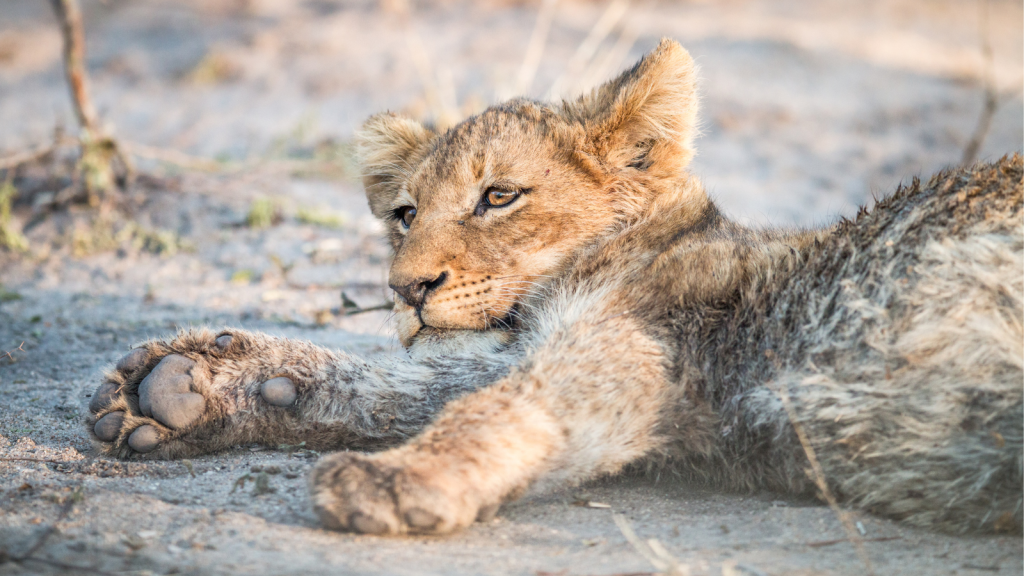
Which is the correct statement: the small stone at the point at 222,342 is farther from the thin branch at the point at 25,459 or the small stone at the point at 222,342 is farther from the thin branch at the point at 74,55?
the thin branch at the point at 74,55

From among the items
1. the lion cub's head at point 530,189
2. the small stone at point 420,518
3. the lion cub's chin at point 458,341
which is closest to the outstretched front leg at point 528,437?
the small stone at point 420,518

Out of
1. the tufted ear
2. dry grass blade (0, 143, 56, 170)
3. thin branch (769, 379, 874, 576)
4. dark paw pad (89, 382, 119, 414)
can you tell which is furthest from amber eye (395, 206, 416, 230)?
dry grass blade (0, 143, 56, 170)

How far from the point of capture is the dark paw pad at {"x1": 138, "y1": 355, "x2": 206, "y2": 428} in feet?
9.23

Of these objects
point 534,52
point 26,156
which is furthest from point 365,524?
point 534,52

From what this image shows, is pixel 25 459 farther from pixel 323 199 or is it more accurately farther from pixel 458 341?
pixel 323 199

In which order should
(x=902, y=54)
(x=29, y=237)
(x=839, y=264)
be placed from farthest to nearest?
(x=902, y=54) → (x=29, y=237) → (x=839, y=264)

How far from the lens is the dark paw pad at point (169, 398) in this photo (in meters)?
2.81

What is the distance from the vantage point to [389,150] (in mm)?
4172

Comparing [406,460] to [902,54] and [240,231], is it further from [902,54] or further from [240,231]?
[902,54]

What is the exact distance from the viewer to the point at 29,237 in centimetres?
613

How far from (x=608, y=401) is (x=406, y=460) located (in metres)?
0.70

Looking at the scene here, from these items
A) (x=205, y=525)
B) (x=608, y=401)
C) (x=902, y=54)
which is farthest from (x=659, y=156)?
(x=902, y=54)

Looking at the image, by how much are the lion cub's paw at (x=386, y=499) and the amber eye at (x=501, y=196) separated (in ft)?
4.72

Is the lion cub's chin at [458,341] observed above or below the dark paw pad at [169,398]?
above
